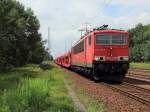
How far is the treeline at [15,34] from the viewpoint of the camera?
54188 mm

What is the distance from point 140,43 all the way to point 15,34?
97.2 meters

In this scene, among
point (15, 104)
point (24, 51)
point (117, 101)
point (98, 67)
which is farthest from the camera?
point (24, 51)

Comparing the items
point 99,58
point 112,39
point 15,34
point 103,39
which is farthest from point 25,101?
point 15,34

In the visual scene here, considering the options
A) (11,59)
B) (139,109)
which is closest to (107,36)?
(139,109)

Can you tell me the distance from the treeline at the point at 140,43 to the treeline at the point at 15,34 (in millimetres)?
38285

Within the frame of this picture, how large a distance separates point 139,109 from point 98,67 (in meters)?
13.2

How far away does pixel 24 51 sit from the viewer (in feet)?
238

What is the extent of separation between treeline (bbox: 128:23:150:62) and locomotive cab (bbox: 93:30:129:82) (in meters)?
92.3

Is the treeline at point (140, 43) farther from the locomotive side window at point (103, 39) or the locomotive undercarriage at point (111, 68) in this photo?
the locomotive undercarriage at point (111, 68)

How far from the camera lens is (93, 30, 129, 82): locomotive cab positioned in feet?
95.7

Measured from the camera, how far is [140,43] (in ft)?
511

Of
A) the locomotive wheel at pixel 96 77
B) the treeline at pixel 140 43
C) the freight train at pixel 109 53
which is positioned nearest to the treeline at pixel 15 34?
the locomotive wheel at pixel 96 77

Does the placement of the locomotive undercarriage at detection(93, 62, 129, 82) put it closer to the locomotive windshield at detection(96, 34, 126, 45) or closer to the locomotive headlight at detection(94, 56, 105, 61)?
the locomotive headlight at detection(94, 56, 105, 61)

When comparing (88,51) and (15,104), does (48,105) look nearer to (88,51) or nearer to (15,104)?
(15,104)
